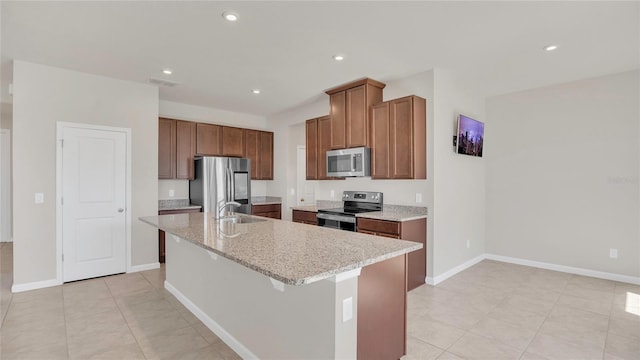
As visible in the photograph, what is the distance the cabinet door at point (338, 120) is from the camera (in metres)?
4.41

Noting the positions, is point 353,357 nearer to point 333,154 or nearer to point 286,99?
point 333,154

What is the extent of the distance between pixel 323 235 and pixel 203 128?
395 centimetres

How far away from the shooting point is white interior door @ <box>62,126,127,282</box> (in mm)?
3811

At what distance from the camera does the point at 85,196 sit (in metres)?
3.92

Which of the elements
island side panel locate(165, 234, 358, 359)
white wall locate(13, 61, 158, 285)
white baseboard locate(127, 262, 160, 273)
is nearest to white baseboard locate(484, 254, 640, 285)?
island side panel locate(165, 234, 358, 359)

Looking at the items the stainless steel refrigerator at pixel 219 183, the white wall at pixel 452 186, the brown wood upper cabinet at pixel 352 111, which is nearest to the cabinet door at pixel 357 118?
the brown wood upper cabinet at pixel 352 111

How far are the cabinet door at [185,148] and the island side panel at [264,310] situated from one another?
232cm

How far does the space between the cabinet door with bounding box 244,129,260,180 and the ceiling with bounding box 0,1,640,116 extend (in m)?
1.79

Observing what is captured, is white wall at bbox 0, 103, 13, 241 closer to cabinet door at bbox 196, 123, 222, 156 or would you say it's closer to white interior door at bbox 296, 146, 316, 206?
cabinet door at bbox 196, 123, 222, 156

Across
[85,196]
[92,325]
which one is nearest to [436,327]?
[92,325]

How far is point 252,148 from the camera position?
6.13 meters

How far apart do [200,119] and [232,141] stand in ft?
2.33

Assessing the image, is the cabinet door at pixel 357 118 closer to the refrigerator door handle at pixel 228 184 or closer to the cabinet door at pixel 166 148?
the refrigerator door handle at pixel 228 184

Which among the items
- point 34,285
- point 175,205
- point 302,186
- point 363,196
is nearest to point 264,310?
point 363,196
